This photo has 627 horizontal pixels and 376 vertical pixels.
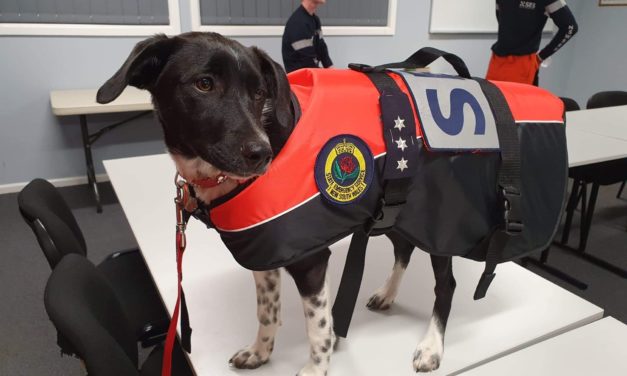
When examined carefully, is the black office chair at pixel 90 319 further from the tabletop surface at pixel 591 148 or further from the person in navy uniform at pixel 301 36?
the person in navy uniform at pixel 301 36

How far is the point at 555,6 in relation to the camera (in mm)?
3416

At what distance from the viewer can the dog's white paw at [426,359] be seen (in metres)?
1.06

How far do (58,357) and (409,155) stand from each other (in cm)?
194

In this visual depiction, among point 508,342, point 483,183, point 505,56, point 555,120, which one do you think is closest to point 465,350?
point 508,342

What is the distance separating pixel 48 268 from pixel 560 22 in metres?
3.95

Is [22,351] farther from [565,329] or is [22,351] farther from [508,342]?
[565,329]

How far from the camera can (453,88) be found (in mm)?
1150

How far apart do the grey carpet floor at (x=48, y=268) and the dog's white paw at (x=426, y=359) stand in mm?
1615

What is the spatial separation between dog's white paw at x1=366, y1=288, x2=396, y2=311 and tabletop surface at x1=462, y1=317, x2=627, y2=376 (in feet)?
1.08

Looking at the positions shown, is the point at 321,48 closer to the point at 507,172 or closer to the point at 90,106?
the point at 90,106

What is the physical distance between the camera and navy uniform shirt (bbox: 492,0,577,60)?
3.45 meters

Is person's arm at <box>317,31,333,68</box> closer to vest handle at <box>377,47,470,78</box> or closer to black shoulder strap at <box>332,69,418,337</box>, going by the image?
vest handle at <box>377,47,470,78</box>

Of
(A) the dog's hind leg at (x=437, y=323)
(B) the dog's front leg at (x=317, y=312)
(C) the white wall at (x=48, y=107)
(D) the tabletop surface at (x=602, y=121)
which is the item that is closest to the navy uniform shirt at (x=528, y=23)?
(D) the tabletop surface at (x=602, y=121)

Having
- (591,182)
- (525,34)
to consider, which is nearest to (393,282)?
(591,182)
